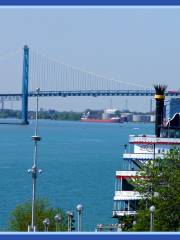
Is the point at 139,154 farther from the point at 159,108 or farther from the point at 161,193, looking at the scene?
the point at 161,193

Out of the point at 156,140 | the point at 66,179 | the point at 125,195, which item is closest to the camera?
the point at 125,195

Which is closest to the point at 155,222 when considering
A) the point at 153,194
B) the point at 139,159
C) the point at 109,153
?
the point at 153,194

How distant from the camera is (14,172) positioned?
61.4 ft

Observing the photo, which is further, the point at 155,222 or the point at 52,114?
the point at 52,114

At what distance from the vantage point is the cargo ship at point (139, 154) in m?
11.1

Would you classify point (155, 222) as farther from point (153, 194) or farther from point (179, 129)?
point (179, 129)

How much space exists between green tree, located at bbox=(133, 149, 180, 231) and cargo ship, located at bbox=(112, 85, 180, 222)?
0.86 ft

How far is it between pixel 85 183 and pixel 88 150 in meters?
10.5

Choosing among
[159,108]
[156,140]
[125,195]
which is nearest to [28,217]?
[125,195]

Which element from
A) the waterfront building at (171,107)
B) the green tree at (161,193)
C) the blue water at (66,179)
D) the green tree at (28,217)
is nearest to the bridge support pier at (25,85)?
the blue water at (66,179)

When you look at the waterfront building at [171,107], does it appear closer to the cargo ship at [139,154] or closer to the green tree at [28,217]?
the cargo ship at [139,154]

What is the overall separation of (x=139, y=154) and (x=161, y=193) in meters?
3.66

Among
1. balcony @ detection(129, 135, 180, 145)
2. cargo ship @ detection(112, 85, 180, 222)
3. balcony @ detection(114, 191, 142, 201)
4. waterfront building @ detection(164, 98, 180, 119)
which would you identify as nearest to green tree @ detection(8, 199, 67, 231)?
cargo ship @ detection(112, 85, 180, 222)

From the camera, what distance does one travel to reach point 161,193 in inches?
355
